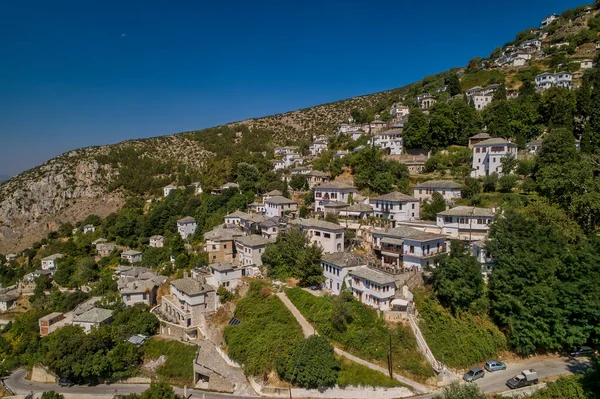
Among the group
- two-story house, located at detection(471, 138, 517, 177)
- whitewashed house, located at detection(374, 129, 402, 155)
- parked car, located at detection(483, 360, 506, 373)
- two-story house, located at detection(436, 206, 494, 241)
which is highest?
whitewashed house, located at detection(374, 129, 402, 155)

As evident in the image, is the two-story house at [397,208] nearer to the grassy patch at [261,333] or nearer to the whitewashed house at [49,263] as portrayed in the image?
the grassy patch at [261,333]

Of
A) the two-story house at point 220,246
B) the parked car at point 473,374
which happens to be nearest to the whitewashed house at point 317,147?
the two-story house at point 220,246

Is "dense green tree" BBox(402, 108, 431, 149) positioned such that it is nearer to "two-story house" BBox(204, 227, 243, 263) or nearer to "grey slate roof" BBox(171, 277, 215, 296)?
"two-story house" BBox(204, 227, 243, 263)

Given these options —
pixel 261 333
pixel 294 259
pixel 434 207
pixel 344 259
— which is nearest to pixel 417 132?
pixel 434 207

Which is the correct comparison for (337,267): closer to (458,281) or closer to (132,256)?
(458,281)

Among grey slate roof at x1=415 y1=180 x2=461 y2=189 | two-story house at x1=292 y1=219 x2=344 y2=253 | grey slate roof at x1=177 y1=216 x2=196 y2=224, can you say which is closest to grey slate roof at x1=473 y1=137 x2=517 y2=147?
grey slate roof at x1=415 y1=180 x2=461 y2=189

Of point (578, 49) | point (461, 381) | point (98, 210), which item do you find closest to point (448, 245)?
point (461, 381)
